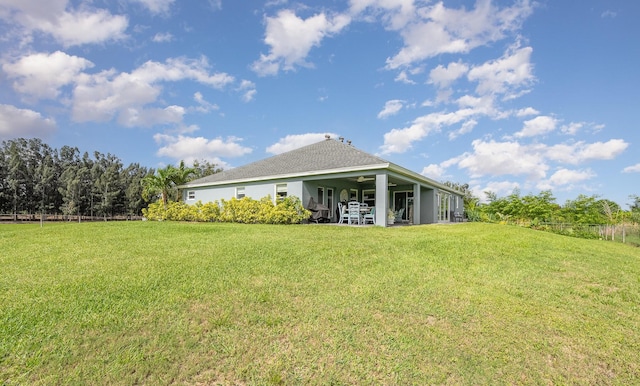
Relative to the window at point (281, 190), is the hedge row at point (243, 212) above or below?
below

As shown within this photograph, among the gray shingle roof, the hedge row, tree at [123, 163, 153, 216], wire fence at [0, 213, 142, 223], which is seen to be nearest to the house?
the gray shingle roof

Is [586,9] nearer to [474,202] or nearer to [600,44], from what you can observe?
[600,44]

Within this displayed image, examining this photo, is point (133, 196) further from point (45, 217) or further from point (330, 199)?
point (330, 199)

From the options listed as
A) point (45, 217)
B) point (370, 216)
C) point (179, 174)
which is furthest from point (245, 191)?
point (45, 217)

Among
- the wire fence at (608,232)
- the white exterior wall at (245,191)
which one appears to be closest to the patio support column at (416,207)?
the white exterior wall at (245,191)

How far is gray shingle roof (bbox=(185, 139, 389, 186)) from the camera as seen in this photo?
15.3 meters

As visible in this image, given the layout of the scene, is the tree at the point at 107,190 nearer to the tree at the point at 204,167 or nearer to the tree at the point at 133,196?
the tree at the point at 133,196

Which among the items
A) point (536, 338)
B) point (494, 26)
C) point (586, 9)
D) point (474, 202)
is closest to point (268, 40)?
point (494, 26)

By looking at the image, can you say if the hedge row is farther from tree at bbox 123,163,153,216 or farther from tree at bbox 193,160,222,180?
tree at bbox 193,160,222,180

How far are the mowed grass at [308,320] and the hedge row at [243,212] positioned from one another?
7941mm

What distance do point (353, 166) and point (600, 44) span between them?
32.9ft

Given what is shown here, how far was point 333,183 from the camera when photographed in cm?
1777

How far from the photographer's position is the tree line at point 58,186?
38344mm

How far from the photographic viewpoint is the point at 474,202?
35.7 meters
